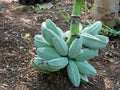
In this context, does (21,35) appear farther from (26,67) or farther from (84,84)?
(84,84)

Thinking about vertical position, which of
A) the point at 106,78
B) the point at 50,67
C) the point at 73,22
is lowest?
the point at 106,78

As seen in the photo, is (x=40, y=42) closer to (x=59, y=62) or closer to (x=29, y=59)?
(x=59, y=62)

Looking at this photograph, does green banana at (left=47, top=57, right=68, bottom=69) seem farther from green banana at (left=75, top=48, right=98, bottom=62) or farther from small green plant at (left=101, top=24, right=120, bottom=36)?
small green plant at (left=101, top=24, right=120, bottom=36)

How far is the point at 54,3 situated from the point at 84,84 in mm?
1928

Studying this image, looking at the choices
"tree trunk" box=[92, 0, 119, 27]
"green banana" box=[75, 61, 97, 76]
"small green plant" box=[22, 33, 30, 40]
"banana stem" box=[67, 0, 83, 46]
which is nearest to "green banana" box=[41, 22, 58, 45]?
"banana stem" box=[67, 0, 83, 46]

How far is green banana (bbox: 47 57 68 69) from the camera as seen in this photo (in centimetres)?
226

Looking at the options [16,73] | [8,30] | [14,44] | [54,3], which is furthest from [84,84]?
[54,3]

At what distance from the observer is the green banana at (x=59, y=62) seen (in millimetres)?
2262

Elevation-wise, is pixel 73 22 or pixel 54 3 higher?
pixel 73 22

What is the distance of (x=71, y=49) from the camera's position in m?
2.30

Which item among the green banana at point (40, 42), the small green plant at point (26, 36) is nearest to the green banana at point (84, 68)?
the green banana at point (40, 42)

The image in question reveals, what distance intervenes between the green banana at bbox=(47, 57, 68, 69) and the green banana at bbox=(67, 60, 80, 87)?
0.14ft

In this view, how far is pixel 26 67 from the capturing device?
2660 millimetres

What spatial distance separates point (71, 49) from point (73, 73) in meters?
0.17
